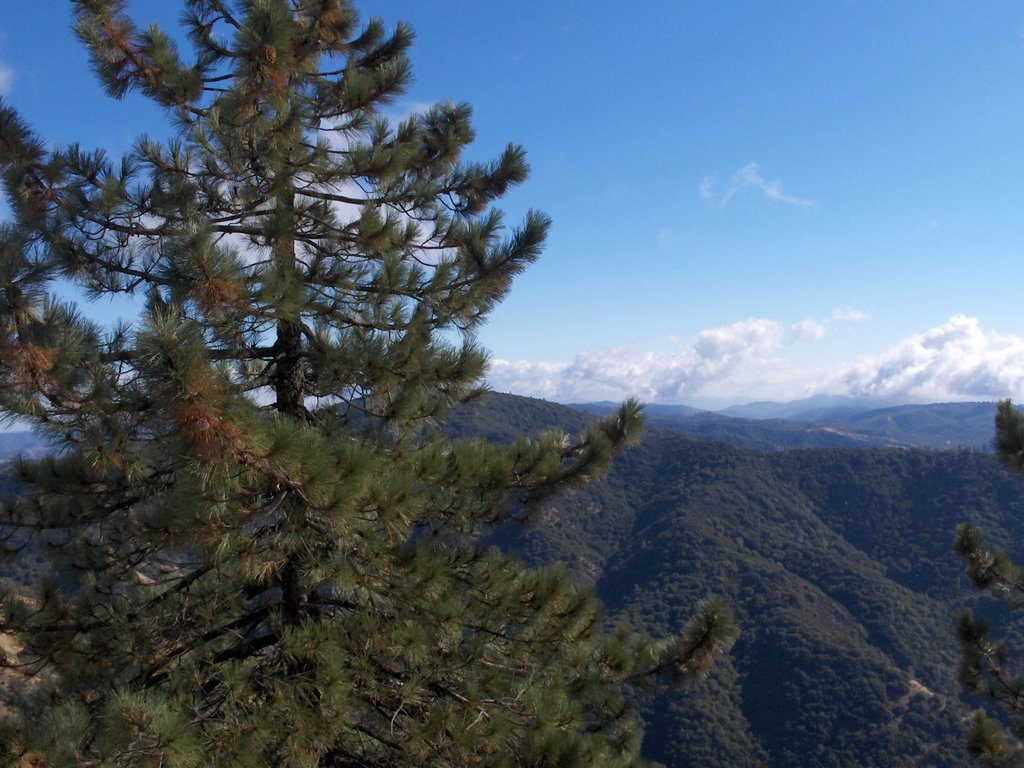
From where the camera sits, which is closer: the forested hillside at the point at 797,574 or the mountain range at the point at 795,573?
the mountain range at the point at 795,573

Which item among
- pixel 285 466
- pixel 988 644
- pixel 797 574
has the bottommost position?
pixel 797 574

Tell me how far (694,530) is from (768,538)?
1009cm

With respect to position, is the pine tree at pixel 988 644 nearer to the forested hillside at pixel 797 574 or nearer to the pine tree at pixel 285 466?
the pine tree at pixel 285 466

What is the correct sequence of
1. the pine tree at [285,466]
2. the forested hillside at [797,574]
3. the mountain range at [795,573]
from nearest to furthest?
the pine tree at [285,466] < the mountain range at [795,573] < the forested hillside at [797,574]

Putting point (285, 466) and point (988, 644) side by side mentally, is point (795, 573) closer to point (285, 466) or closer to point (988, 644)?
point (988, 644)

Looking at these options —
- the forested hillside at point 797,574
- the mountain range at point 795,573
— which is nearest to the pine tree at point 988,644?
the mountain range at point 795,573

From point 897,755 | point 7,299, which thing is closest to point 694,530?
point 897,755

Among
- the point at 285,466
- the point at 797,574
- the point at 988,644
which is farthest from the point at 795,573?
the point at 285,466

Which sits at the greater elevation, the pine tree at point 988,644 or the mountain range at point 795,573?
the pine tree at point 988,644

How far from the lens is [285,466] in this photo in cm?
260

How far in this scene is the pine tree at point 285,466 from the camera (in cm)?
278

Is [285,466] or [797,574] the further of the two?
[797,574]

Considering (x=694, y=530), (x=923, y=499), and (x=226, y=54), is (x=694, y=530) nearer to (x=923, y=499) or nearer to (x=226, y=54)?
(x=923, y=499)

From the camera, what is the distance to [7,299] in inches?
101
